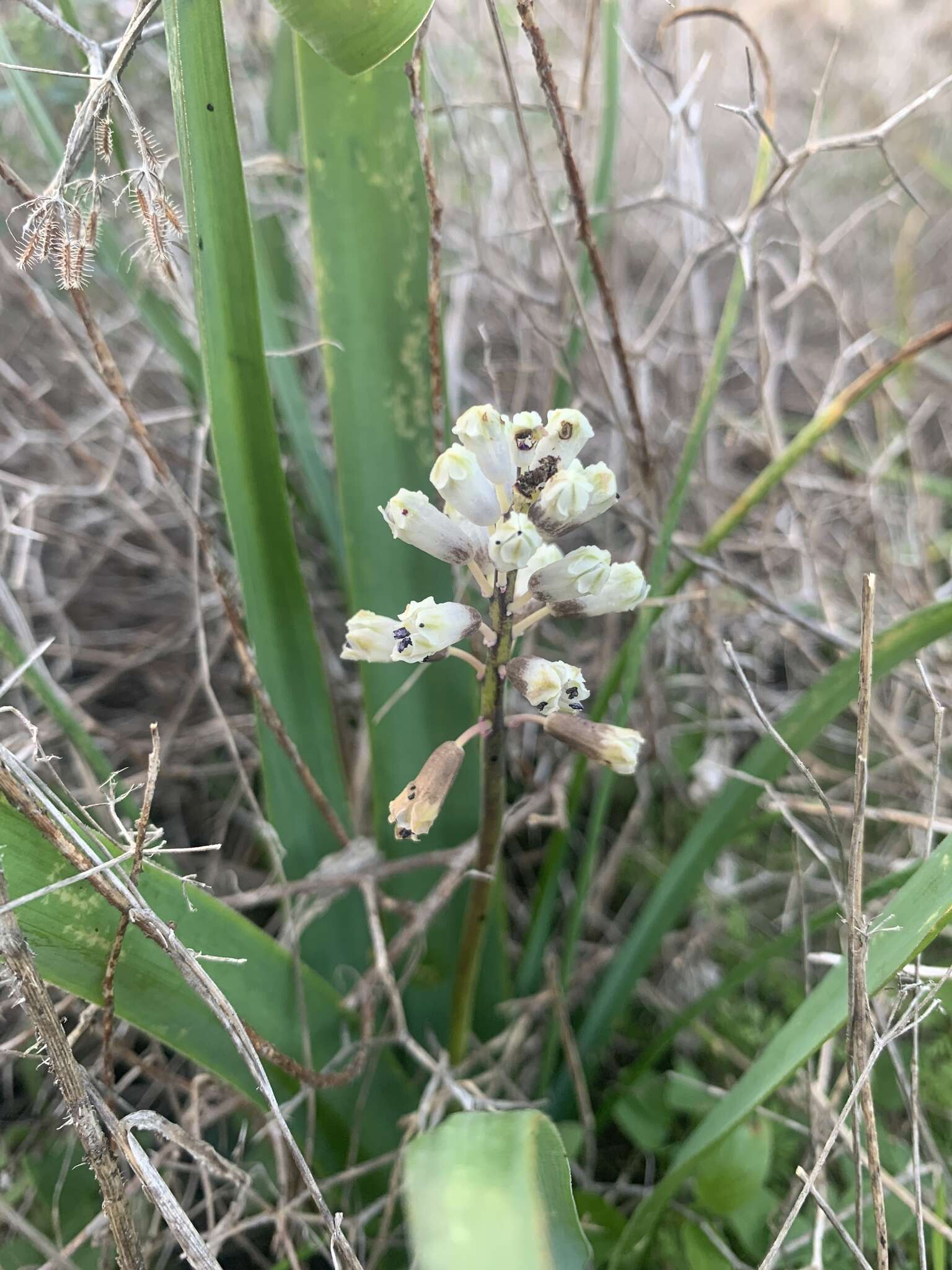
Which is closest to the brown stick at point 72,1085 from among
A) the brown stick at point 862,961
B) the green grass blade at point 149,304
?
the brown stick at point 862,961

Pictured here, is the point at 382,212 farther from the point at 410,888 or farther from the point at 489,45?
the point at 489,45

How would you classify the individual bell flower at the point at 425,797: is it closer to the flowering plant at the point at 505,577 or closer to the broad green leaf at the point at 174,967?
the flowering plant at the point at 505,577

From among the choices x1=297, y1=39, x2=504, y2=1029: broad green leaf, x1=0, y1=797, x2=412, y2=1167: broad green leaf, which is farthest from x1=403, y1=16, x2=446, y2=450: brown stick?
x1=0, y1=797, x2=412, y2=1167: broad green leaf

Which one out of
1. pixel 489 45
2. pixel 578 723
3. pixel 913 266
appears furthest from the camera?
pixel 913 266

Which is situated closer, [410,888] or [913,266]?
[410,888]

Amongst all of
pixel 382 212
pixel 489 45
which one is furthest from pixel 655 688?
pixel 489 45

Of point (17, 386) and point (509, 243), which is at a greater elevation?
point (509, 243)
